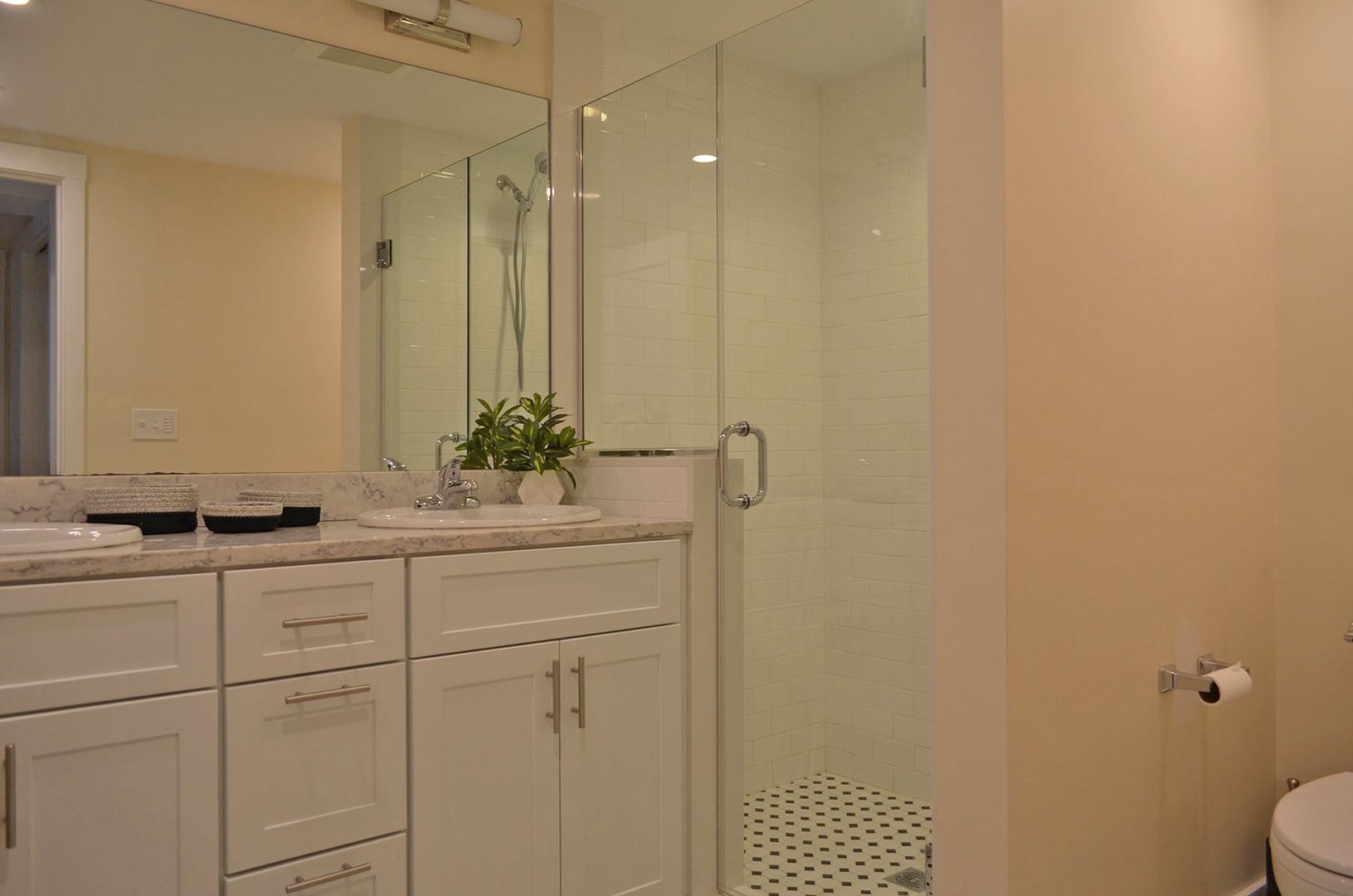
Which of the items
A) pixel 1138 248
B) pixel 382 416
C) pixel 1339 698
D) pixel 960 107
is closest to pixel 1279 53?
pixel 1138 248

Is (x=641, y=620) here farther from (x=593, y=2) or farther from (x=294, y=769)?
(x=593, y=2)

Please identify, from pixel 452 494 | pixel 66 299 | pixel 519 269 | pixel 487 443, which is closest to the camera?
pixel 66 299

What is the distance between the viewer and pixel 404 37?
234cm

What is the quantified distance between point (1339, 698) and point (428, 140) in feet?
8.37

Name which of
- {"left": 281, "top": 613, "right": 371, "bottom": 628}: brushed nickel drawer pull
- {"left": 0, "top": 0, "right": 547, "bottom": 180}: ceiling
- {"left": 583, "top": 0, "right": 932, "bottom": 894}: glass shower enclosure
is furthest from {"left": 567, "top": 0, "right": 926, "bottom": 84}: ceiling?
{"left": 281, "top": 613, "right": 371, "bottom": 628}: brushed nickel drawer pull

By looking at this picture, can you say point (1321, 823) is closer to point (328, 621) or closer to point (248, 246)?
point (328, 621)

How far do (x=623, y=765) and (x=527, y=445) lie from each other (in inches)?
33.2

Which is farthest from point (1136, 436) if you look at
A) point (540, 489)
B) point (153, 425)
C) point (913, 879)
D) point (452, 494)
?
point (153, 425)

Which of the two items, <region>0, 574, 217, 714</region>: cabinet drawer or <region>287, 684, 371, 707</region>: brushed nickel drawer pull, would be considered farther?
<region>287, 684, 371, 707</region>: brushed nickel drawer pull

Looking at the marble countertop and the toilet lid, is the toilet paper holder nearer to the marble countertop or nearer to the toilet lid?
the toilet lid

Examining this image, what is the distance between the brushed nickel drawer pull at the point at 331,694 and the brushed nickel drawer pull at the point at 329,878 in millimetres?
299

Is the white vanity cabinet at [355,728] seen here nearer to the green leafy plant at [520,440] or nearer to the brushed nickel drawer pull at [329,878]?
the brushed nickel drawer pull at [329,878]

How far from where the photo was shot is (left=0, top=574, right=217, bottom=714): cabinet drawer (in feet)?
4.35

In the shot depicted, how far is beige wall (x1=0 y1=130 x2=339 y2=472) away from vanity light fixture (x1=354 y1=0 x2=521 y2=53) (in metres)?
0.48
